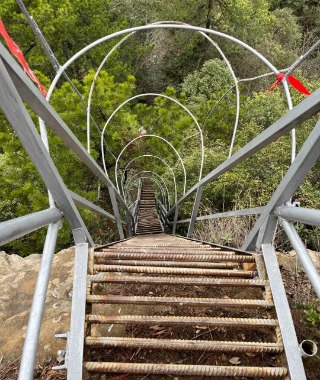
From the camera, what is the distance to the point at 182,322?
1669mm

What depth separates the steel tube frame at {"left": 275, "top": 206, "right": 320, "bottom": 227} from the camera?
120 cm

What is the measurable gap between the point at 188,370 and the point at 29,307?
2.11 meters

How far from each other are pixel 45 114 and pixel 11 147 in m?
5.83

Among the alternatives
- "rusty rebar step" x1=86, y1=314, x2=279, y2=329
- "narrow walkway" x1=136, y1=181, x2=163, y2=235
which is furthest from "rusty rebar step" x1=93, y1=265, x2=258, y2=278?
"narrow walkway" x1=136, y1=181, x2=163, y2=235

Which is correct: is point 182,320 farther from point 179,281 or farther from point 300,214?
point 300,214

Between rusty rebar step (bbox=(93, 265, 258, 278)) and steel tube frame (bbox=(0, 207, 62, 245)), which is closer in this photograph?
steel tube frame (bbox=(0, 207, 62, 245))

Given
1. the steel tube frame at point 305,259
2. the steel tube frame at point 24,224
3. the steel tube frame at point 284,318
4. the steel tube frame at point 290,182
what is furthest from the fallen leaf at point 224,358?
the steel tube frame at point 24,224

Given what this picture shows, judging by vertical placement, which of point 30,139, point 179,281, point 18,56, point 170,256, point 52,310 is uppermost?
point 18,56

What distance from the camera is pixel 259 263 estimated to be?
6.42 ft

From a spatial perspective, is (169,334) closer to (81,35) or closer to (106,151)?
(106,151)

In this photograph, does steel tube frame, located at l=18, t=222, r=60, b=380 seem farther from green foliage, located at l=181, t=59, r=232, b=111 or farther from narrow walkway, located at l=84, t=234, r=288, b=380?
green foliage, located at l=181, t=59, r=232, b=111

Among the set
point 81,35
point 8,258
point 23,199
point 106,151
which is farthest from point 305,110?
point 81,35

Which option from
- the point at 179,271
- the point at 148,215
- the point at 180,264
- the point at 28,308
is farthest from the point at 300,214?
the point at 148,215

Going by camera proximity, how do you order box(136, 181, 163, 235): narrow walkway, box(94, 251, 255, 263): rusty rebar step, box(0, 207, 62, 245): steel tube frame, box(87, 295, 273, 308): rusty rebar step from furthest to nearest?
box(136, 181, 163, 235): narrow walkway, box(94, 251, 255, 263): rusty rebar step, box(87, 295, 273, 308): rusty rebar step, box(0, 207, 62, 245): steel tube frame
